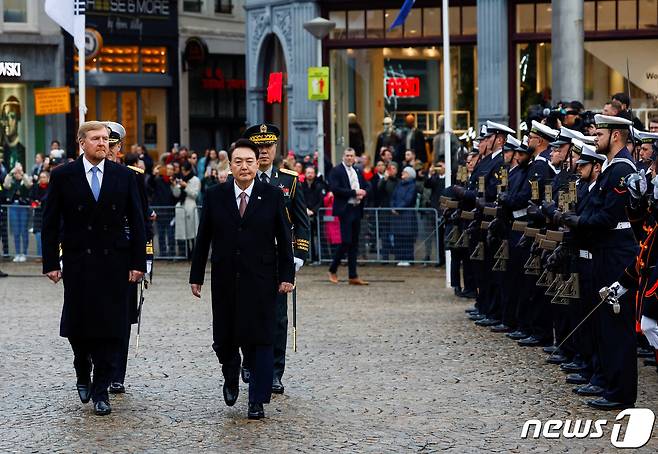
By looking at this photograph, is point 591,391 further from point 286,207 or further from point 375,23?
point 375,23

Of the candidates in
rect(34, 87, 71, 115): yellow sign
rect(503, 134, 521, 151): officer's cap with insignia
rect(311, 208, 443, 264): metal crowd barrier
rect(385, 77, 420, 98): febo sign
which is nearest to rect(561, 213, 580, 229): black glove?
rect(503, 134, 521, 151): officer's cap with insignia

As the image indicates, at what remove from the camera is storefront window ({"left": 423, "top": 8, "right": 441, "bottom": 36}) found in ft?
97.1

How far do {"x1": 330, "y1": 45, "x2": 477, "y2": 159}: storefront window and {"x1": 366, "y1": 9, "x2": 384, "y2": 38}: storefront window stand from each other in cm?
31

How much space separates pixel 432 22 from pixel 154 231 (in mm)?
7177

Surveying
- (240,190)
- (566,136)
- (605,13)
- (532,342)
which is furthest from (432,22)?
(240,190)

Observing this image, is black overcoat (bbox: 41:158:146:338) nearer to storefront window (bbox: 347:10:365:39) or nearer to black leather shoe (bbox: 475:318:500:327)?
black leather shoe (bbox: 475:318:500:327)

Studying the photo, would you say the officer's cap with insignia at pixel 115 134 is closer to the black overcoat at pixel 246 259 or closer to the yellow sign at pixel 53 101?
the black overcoat at pixel 246 259

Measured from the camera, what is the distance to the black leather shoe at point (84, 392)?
1154 cm

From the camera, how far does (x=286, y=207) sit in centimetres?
1212

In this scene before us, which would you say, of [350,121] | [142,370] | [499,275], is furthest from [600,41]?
[142,370]

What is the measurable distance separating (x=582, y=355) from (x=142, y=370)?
143 inches

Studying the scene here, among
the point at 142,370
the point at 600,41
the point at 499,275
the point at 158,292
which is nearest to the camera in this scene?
the point at 142,370

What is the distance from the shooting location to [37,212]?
26.2m

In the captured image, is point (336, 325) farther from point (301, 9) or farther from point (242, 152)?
point (301, 9)
